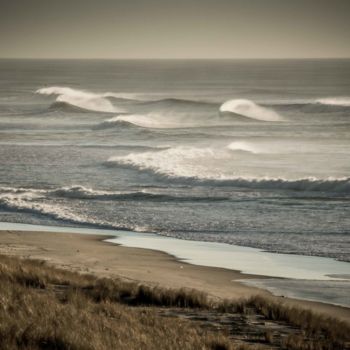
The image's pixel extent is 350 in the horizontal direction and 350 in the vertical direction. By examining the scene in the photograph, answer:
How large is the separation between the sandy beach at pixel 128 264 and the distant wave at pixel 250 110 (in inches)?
1808

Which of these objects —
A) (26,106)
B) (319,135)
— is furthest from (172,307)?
(26,106)

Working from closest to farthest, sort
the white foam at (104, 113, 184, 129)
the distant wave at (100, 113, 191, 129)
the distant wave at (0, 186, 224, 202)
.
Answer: the distant wave at (0, 186, 224, 202), the distant wave at (100, 113, 191, 129), the white foam at (104, 113, 184, 129)

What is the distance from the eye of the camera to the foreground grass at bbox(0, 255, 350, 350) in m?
10.1

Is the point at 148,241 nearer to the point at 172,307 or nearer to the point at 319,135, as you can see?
the point at 172,307

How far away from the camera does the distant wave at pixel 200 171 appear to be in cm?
2859

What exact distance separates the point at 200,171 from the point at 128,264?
15.1 m

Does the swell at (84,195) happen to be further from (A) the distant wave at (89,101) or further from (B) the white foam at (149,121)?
(A) the distant wave at (89,101)

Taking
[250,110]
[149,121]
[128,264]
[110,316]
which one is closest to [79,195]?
[128,264]

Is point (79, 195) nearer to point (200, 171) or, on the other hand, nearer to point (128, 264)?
point (200, 171)

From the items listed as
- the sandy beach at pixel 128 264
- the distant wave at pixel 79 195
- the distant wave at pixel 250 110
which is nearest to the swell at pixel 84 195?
the distant wave at pixel 79 195

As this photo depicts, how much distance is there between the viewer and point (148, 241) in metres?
20.9

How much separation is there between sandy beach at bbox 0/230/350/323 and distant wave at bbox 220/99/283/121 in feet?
151

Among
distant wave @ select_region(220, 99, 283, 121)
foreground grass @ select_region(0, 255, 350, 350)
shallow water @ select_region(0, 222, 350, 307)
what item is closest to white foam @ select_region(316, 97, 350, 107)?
distant wave @ select_region(220, 99, 283, 121)

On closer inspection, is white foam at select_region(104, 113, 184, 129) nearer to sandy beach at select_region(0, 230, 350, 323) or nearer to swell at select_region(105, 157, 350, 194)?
swell at select_region(105, 157, 350, 194)
